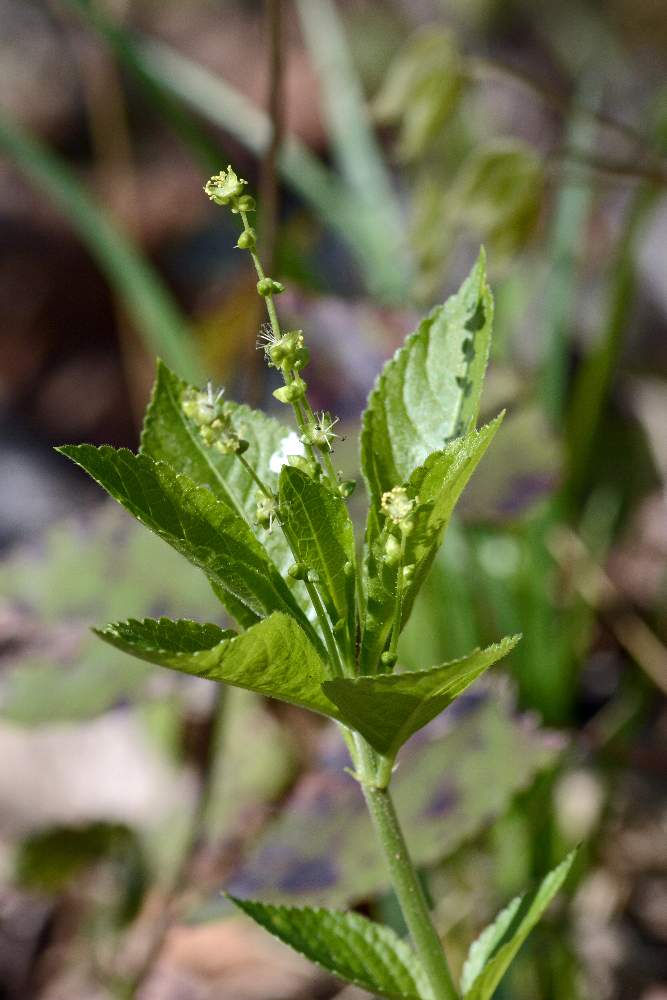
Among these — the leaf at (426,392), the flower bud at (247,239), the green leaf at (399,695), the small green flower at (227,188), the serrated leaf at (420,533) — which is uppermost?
the small green flower at (227,188)

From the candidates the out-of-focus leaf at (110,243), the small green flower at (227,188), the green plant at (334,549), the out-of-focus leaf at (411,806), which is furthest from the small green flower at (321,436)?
the out-of-focus leaf at (110,243)

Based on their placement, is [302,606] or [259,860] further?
[259,860]

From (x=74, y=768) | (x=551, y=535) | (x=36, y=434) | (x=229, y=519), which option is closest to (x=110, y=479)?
(x=229, y=519)

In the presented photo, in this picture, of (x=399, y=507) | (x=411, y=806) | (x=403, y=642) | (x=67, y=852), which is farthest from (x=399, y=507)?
(x=67, y=852)

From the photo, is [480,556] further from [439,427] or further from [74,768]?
[439,427]

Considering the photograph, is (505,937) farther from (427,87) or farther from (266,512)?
(427,87)

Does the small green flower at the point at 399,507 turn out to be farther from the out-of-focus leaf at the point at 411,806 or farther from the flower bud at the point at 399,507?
the out-of-focus leaf at the point at 411,806

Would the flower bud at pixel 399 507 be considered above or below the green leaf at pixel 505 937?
above
